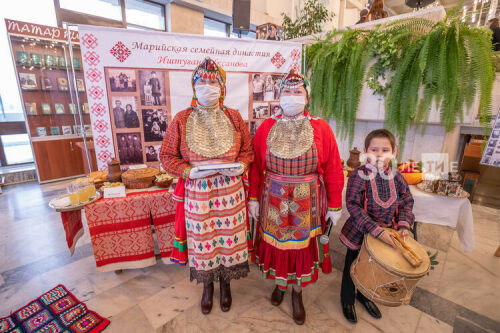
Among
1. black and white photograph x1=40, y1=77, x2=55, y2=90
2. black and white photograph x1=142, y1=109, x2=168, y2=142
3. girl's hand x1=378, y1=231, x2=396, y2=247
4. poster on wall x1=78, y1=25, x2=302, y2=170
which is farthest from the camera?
black and white photograph x1=40, y1=77, x2=55, y2=90

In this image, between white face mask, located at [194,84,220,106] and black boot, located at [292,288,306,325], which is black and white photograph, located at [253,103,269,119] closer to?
white face mask, located at [194,84,220,106]

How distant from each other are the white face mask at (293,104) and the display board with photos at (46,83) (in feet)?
13.4

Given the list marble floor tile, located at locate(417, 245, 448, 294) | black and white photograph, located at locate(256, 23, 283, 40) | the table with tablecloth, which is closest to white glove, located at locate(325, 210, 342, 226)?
the table with tablecloth

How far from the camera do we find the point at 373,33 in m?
2.28

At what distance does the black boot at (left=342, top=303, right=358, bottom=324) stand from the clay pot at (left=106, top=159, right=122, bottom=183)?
82.2 inches

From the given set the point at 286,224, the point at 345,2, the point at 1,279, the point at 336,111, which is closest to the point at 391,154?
the point at 286,224

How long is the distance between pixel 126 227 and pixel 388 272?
1.86 m

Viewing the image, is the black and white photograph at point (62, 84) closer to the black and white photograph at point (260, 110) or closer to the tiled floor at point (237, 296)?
the tiled floor at point (237, 296)

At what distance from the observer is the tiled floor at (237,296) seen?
5.31 ft

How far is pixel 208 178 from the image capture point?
4.82 feet

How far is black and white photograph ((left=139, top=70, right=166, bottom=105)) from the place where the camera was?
2160mm

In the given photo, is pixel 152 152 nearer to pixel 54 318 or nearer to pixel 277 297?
pixel 54 318

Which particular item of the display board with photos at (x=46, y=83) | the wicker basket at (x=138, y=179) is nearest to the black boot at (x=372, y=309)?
the wicker basket at (x=138, y=179)

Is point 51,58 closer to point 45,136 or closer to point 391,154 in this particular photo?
point 45,136
